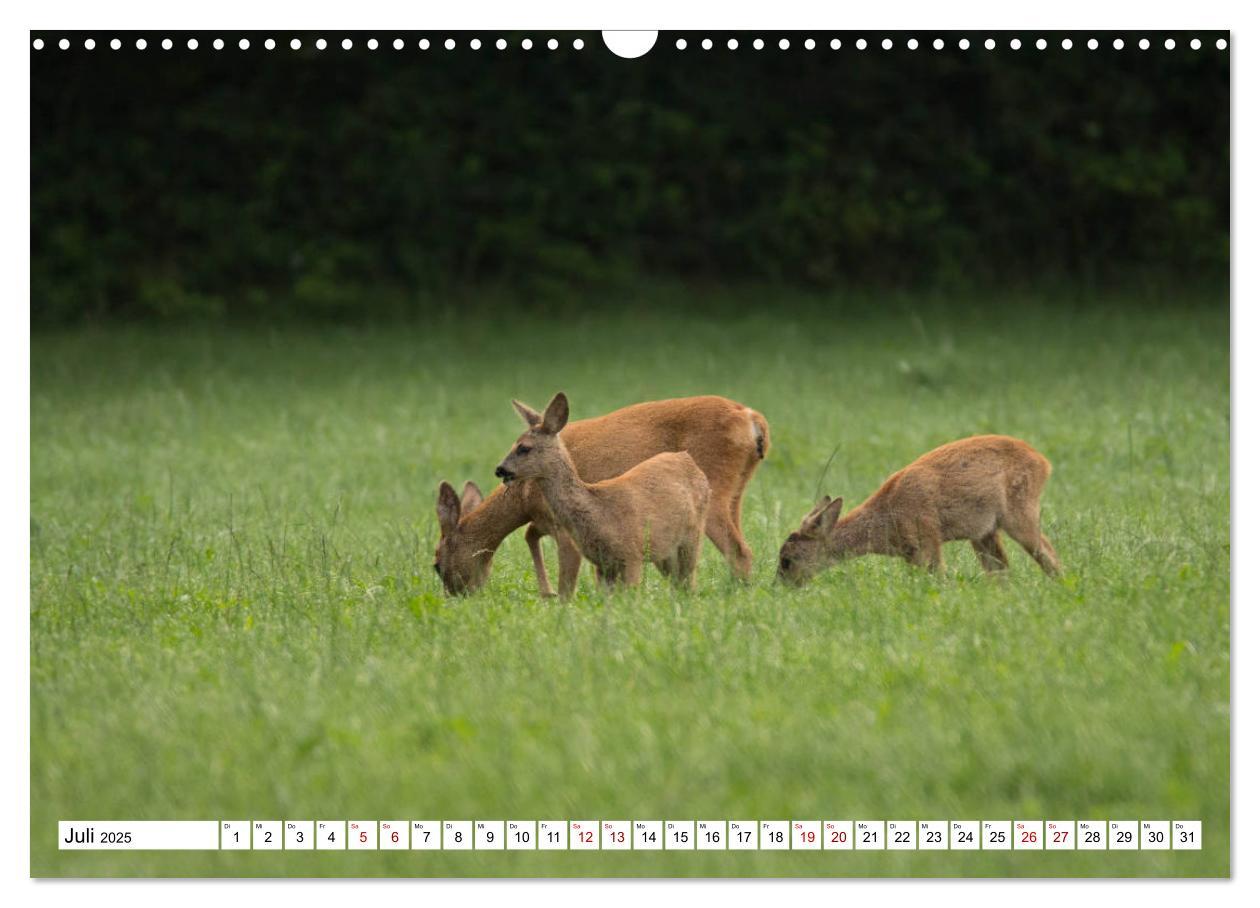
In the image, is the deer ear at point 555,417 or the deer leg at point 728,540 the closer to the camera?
the deer ear at point 555,417

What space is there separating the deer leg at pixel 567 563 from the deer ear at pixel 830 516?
44.4 inches

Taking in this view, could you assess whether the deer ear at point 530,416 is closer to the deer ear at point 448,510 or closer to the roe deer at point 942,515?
the deer ear at point 448,510

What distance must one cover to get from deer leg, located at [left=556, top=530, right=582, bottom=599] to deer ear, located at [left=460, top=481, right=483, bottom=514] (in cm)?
64

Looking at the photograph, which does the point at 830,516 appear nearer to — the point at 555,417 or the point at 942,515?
the point at 942,515

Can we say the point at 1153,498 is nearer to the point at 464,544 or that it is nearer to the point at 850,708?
the point at 464,544

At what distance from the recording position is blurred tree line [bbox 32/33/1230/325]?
888 centimetres

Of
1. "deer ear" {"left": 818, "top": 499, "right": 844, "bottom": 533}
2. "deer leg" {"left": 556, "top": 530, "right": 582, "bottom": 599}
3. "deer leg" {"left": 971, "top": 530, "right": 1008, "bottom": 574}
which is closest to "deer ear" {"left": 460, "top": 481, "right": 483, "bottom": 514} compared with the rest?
"deer leg" {"left": 556, "top": 530, "right": 582, "bottom": 599}

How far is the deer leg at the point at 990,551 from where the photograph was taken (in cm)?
851

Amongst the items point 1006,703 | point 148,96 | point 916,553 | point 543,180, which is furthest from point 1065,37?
point 148,96

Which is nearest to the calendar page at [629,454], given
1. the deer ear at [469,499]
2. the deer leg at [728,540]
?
the deer leg at [728,540]

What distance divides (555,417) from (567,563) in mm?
693

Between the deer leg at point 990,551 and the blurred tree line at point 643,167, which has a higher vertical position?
the blurred tree line at point 643,167

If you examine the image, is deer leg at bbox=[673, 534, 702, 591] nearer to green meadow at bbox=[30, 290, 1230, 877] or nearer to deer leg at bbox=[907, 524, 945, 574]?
green meadow at bbox=[30, 290, 1230, 877]

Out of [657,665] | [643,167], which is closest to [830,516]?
[657,665]
